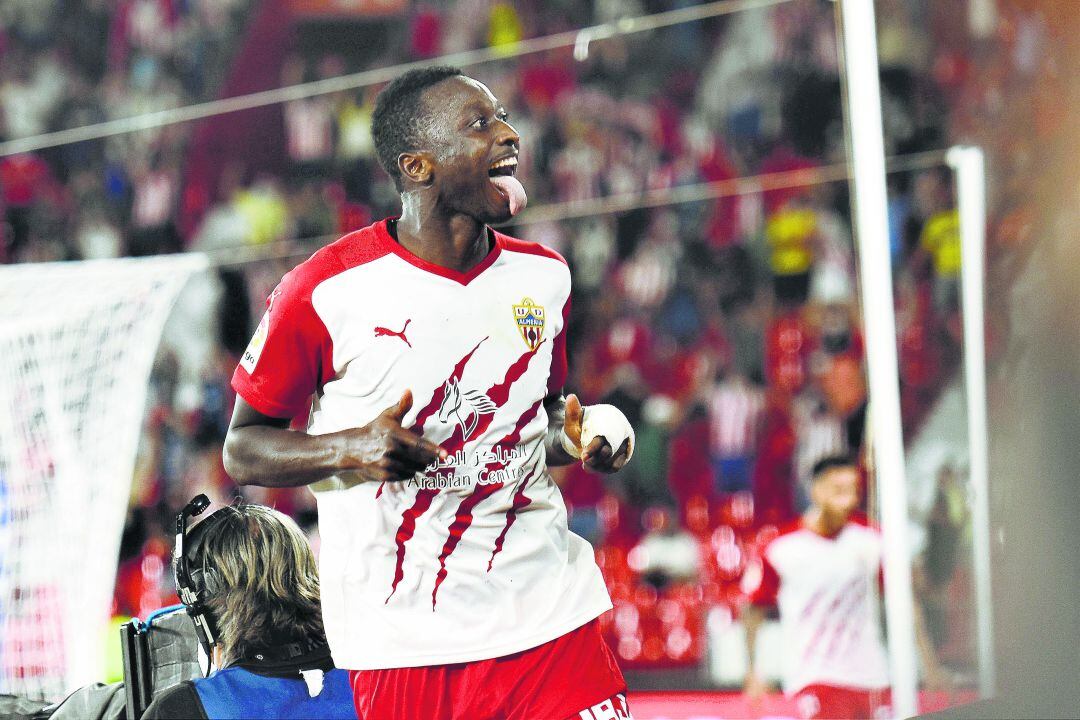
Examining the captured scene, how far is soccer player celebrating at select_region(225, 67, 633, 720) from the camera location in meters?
1.98

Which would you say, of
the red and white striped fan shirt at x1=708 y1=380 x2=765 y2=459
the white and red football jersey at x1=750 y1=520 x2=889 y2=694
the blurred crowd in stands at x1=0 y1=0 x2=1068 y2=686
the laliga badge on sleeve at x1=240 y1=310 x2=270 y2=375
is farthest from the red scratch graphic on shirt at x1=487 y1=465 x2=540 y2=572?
the red and white striped fan shirt at x1=708 y1=380 x2=765 y2=459

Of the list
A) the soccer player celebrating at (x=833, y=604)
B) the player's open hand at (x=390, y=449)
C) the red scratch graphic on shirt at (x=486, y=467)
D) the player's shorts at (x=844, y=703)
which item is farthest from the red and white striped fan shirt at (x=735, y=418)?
the player's open hand at (x=390, y=449)

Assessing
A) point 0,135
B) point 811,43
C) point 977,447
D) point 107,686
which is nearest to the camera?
point 107,686

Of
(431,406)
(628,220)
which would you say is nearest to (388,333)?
(431,406)

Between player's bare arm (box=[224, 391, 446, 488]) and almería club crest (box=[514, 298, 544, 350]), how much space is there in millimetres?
291

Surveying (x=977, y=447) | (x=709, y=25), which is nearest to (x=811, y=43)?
(x=709, y=25)

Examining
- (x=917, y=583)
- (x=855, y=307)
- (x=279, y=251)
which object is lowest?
(x=917, y=583)

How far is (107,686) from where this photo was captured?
2.38 metres

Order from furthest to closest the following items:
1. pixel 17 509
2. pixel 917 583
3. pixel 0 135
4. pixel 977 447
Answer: pixel 0 135 → pixel 917 583 → pixel 17 509 → pixel 977 447

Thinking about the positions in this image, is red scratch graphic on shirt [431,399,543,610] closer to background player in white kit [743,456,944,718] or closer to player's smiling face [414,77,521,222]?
player's smiling face [414,77,521,222]

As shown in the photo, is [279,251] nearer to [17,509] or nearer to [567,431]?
[17,509]

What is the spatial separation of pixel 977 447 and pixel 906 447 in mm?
2697

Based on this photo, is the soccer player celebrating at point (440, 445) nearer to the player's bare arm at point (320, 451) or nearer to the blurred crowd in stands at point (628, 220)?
the player's bare arm at point (320, 451)

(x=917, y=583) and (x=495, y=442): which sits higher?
(x=495, y=442)
